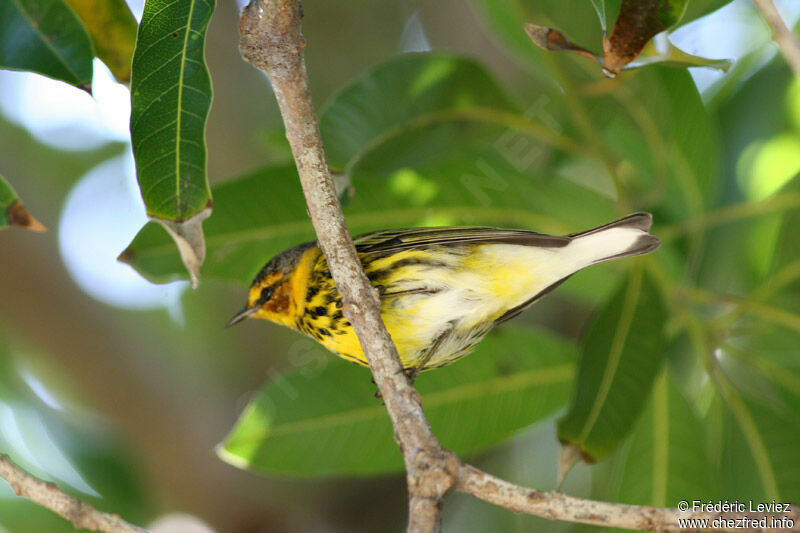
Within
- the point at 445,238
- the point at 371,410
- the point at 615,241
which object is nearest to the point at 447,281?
the point at 445,238

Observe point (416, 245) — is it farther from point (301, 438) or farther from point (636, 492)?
point (636, 492)

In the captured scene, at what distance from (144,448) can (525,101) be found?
241cm

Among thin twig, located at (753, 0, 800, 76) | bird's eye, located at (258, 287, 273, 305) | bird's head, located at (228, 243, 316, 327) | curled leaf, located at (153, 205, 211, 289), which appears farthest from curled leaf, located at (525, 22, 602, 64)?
bird's eye, located at (258, 287, 273, 305)

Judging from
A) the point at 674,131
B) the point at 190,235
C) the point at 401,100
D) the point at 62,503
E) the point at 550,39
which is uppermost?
the point at 674,131

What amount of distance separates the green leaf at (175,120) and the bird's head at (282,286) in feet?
2.18

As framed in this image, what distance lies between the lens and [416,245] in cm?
214

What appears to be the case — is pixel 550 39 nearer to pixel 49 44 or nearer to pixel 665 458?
pixel 49 44

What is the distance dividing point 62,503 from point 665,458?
6.42ft

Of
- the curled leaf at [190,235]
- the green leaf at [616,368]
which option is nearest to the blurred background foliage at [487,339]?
the green leaf at [616,368]

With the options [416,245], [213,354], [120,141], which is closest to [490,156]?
[416,245]

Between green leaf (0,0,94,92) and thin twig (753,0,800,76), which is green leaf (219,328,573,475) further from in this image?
thin twig (753,0,800,76)

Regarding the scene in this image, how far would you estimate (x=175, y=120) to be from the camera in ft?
5.55

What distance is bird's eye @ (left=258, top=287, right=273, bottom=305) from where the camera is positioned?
248 centimetres

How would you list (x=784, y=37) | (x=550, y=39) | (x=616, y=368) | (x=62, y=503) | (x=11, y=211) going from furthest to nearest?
(x=616, y=368)
(x=11, y=211)
(x=550, y=39)
(x=62, y=503)
(x=784, y=37)
